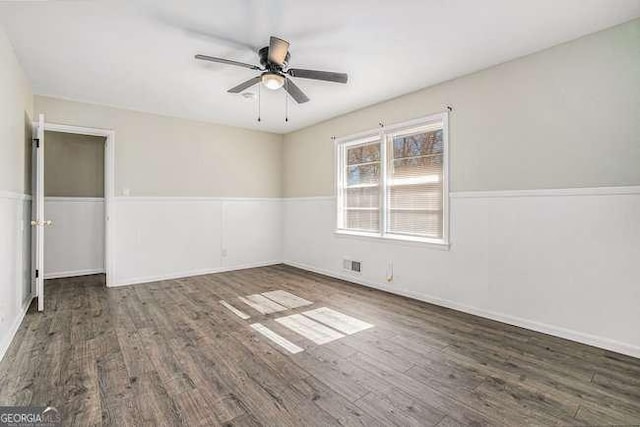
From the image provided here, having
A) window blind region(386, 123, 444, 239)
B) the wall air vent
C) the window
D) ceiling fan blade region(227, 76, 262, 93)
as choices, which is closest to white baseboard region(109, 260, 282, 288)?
the wall air vent

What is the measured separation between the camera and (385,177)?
14.0ft

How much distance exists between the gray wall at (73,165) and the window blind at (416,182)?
5.05 meters

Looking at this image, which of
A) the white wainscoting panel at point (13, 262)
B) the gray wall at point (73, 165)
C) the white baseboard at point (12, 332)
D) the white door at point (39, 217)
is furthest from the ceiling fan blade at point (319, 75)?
the gray wall at point (73, 165)

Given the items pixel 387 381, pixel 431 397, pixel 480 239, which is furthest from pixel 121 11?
pixel 480 239

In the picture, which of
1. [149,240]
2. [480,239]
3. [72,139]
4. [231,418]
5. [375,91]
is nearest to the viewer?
[231,418]

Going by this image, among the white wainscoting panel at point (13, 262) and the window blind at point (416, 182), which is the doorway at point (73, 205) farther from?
the window blind at point (416, 182)

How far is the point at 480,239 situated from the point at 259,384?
8.40ft

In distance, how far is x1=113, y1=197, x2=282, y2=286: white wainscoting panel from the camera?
4598 millimetres

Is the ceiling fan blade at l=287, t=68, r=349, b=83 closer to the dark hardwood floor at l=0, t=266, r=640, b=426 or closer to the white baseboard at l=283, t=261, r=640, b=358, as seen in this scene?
the dark hardwood floor at l=0, t=266, r=640, b=426

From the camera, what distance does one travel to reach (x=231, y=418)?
1709mm

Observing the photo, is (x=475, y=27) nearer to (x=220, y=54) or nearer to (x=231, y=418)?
(x=220, y=54)

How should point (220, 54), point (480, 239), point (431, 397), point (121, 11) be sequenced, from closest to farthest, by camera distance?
point (431, 397) → point (121, 11) → point (220, 54) → point (480, 239)

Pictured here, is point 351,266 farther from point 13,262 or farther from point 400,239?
point 13,262

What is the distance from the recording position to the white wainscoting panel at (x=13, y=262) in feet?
8.23
